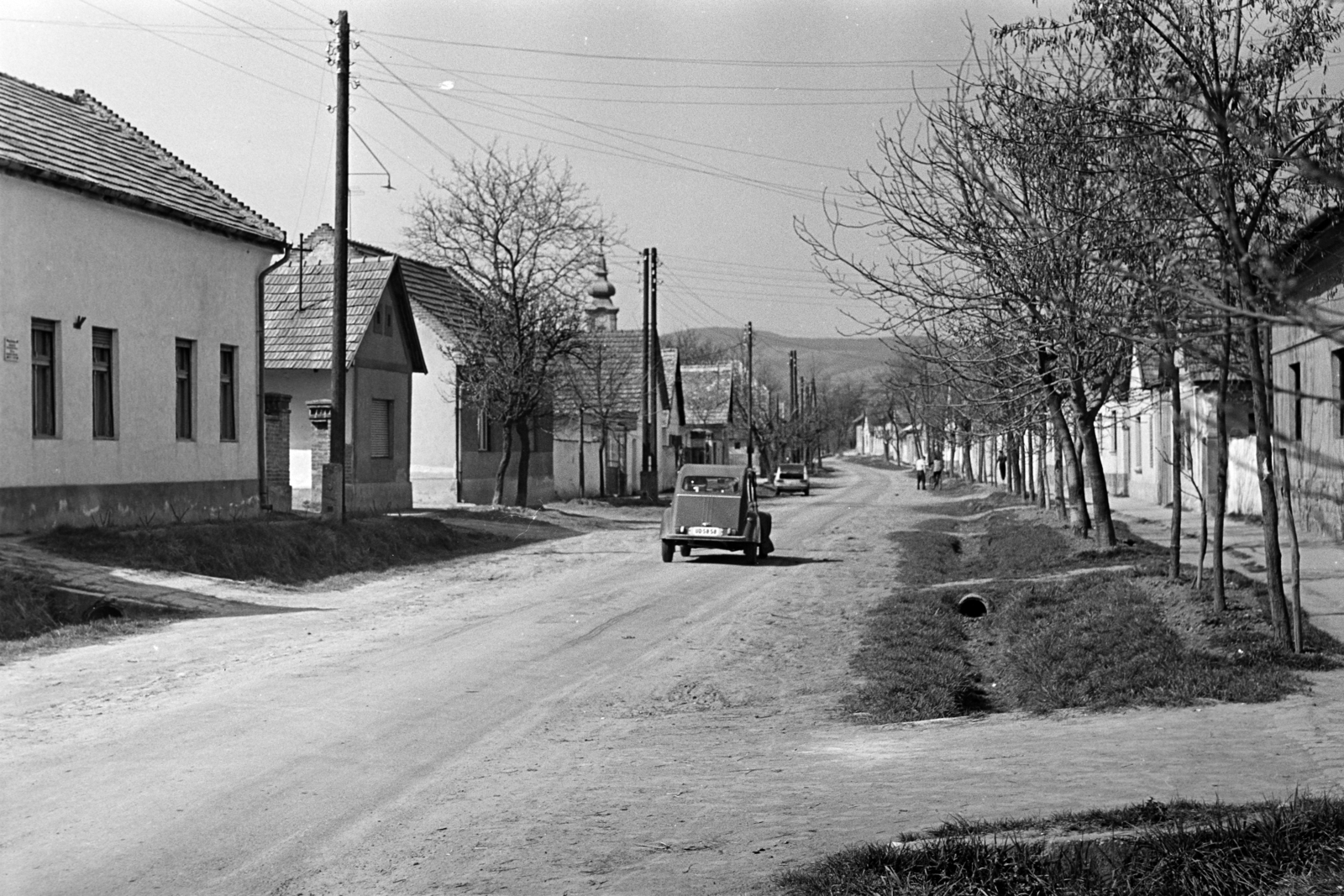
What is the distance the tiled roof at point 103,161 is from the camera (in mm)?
22094

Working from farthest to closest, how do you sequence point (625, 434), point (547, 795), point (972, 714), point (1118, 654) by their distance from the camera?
1. point (625, 434)
2. point (1118, 654)
3. point (972, 714)
4. point (547, 795)

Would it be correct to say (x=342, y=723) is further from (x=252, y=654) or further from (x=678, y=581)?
(x=678, y=581)

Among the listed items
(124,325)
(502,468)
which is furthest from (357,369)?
(124,325)

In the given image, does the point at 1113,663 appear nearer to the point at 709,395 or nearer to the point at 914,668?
the point at 914,668

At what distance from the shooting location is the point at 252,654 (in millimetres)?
13070

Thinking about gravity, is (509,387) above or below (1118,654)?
above

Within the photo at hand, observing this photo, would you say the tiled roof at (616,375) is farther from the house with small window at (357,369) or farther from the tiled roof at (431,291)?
the house with small window at (357,369)

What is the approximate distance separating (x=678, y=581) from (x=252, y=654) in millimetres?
9076

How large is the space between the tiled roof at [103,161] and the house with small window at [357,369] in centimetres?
796

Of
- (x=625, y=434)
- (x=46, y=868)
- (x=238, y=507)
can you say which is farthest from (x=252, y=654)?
(x=625, y=434)

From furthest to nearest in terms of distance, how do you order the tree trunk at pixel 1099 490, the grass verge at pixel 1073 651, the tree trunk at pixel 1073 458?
the tree trunk at pixel 1073 458 → the tree trunk at pixel 1099 490 → the grass verge at pixel 1073 651

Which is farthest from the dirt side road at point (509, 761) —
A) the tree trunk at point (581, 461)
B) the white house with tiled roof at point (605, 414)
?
the tree trunk at point (581, 461)

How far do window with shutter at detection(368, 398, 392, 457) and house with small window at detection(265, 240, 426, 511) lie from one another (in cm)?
2

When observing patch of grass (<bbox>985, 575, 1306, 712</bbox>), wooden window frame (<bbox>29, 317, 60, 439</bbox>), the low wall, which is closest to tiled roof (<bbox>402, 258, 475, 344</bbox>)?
the low wall
